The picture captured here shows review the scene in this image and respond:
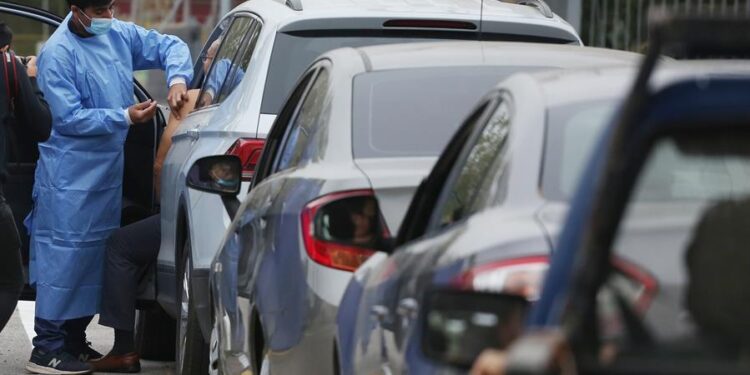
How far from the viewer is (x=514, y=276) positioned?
12.2 ft

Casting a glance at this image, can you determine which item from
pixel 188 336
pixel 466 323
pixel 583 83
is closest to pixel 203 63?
pixel 188 336

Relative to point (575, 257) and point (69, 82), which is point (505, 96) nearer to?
point (575, 257)

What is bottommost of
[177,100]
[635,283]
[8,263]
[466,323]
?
[8,263]

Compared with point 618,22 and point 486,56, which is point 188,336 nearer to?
point 486,56

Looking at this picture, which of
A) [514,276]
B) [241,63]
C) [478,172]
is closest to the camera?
[514,276]

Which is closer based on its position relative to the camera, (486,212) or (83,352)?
(486,212)

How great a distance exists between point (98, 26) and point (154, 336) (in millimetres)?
1693

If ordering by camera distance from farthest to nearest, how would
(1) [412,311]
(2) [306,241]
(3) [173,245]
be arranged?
1. (3) [173,245]
2. (2) [306,241]
3. (1) [412,311]

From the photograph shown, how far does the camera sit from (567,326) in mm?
2785

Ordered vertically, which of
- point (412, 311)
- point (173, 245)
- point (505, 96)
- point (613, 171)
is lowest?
point (173, 245)

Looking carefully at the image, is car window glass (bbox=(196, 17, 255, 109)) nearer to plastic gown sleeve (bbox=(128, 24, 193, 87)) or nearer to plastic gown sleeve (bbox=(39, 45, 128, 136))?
plastic gown sleeve (bbox=(39, 45, 128, 136))

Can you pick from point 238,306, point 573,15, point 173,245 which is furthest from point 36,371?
point 573,15

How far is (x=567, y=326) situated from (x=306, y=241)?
278cm

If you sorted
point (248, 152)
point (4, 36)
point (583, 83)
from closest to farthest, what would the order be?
1. point (583, 83)
2. point (248, 152)
3. point (4, 36)
